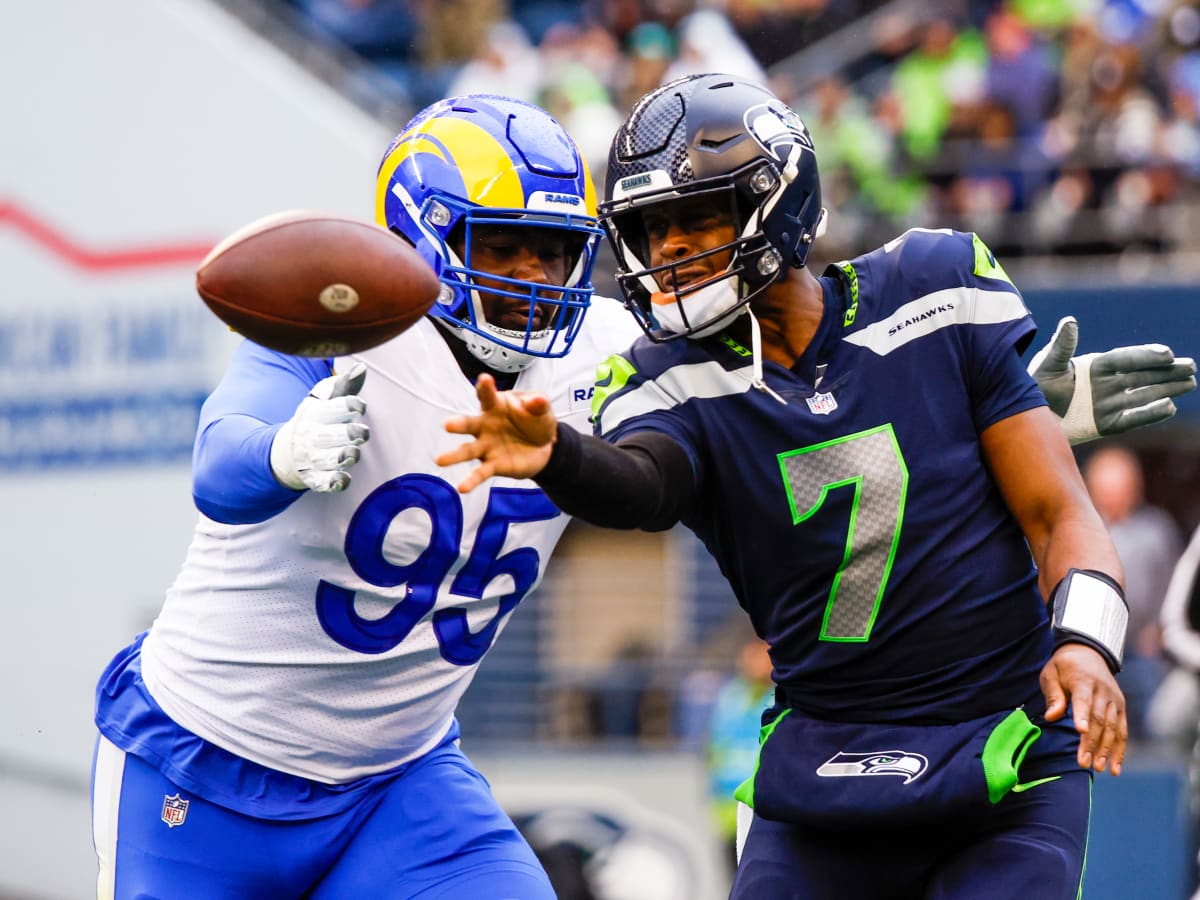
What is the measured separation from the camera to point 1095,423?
3709 mm

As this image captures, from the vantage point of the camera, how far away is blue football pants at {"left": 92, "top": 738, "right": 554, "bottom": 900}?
353 centimetres

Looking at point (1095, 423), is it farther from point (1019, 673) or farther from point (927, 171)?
point (927, 171)

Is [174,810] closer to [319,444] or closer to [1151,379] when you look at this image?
[319,444]

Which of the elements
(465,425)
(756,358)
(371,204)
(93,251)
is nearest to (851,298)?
(756,358)

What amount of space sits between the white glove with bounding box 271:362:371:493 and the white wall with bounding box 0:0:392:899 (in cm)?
859

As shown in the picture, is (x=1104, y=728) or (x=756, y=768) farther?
(x=756, y=768)

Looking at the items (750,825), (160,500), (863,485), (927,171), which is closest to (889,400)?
(863,485)

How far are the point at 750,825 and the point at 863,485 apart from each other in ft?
2.28

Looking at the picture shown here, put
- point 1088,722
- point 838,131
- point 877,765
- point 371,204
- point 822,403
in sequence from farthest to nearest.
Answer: point 371,204, point 838,131, point 822,403, point 877,765, point 1088,722

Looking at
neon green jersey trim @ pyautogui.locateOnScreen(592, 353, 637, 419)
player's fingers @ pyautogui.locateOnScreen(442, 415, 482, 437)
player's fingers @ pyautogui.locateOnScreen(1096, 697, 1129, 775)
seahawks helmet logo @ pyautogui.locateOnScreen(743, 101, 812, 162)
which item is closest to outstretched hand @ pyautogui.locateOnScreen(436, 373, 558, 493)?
player's fingers @ pyautogui.locateOnScreen(442, 415, 482, 437)

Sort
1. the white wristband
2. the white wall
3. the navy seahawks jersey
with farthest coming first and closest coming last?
the white wall < the navy seahawks jersey < the white wristband

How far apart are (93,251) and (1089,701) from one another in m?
10.4

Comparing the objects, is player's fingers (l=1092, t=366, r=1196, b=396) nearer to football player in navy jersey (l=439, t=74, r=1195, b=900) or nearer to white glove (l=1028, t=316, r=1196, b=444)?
white glove (l=1028, t=316, r=1196, b=444)

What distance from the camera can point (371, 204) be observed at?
1155cm
